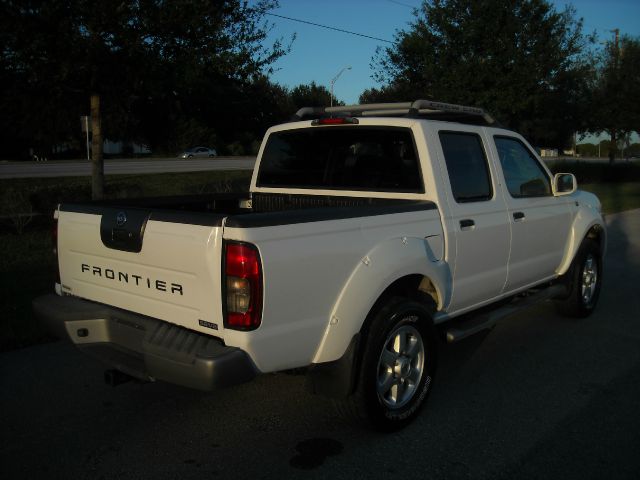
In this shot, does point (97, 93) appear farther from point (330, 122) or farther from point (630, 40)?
point (630, 40)

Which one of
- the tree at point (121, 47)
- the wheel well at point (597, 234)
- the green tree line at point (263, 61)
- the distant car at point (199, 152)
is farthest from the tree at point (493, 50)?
the distant car at point (199, 152)

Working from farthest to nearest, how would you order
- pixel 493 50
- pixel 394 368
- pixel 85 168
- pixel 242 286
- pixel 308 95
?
pixel 308 95
pixel 85 168
pixel 493 50
pixel 394 368
pixel 242 286

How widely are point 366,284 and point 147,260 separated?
3.86 feet

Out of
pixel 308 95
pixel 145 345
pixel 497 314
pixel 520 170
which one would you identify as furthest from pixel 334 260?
pixel 308 95

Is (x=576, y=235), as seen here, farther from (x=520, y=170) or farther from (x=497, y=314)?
(x=497, y=314)

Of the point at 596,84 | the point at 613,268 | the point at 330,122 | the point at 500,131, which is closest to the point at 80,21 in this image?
the point at 330,122

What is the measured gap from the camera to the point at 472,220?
421 cm

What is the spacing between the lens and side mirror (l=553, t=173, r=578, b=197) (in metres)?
5.33

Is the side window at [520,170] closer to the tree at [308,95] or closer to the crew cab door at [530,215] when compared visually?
the crew cab door at [530,215]

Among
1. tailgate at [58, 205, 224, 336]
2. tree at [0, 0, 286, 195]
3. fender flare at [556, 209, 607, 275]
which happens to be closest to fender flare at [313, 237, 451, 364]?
tailgate at [58, 205, 224, 336]

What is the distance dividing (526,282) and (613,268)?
445 centimetres

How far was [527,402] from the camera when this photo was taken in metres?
4.05

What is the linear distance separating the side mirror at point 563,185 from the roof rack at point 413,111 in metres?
0.85

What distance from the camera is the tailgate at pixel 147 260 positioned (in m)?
2.94
